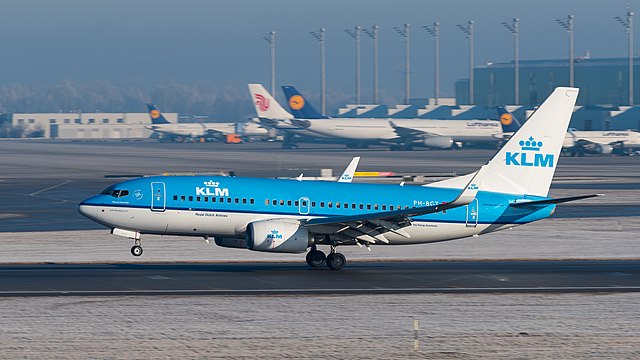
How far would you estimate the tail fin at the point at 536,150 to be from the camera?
4603 cm

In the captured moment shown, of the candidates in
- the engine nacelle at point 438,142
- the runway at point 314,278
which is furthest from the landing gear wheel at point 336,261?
the engine nacelle at point 438,142

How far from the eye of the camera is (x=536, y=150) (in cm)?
4647

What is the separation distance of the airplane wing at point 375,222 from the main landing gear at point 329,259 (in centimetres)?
96

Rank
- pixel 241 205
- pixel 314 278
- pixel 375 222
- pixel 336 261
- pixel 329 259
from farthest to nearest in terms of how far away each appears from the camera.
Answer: pixel 329 259, pixel 336 261, pixel 241 205, pixel 375 222, pixel 314 278

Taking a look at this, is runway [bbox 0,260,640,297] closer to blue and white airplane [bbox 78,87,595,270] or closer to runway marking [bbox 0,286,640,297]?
runway marking [bbox 0,286,640,297]

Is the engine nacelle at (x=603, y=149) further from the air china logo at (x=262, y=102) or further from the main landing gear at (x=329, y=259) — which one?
the main landing gear at (x=329, y=259)

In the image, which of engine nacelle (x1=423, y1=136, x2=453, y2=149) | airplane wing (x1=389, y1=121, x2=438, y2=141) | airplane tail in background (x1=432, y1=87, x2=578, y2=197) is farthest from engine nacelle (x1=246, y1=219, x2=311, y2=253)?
airplane wing (x1=389, y1=121, x2=438, y2=141)

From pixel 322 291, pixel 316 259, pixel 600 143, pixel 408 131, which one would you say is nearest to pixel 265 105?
pixel 408 131

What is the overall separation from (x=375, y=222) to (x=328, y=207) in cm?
245

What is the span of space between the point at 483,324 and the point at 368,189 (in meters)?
14.6

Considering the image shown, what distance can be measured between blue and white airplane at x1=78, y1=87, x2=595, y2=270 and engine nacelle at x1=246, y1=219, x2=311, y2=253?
36 millimetres

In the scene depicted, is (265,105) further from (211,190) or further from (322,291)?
(322,291)

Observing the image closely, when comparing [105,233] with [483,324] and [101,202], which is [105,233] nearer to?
[101,202]

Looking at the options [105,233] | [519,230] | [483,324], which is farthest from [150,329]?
[519,230]
